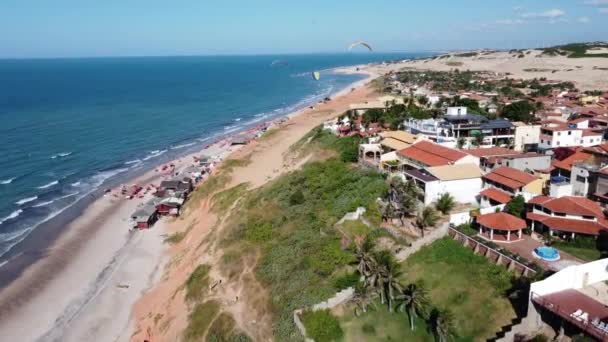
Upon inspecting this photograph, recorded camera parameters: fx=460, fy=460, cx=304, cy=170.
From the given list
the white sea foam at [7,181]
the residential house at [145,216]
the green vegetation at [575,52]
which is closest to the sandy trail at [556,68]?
the green vegetation at [575,52]

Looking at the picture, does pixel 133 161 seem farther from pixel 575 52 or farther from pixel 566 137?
pixel 575 52

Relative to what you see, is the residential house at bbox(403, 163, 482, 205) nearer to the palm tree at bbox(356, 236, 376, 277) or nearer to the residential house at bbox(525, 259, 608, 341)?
the palm tree at bbox(356, 236, 376, 277)

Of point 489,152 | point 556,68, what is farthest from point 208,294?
point 556,68

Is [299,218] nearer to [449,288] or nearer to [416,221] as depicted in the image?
[416,221]

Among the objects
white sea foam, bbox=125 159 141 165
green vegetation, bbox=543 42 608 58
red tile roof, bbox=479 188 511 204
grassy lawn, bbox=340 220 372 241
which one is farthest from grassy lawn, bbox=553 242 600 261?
green vegetation, bbox=543 42 608 58

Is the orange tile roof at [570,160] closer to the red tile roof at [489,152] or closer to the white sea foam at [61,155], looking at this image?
the red tile roof at [489,152]
